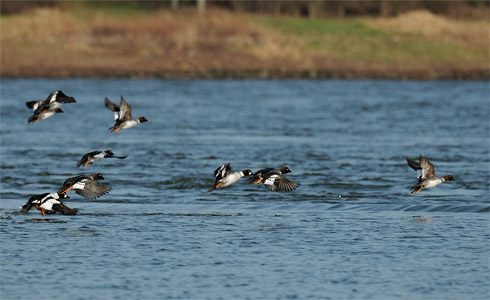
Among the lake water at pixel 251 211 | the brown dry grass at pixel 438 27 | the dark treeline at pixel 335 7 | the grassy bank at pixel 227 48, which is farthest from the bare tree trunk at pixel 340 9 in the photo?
the lake water at pixel 251 211

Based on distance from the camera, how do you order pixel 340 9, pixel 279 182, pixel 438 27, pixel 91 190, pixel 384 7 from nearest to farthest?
1. pixel 91 190
2. pixel 279 182
3. pixel 438 27
4. pixel 384 7
5. pixel 340 9

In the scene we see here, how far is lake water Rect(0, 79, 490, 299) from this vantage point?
41.7 feet

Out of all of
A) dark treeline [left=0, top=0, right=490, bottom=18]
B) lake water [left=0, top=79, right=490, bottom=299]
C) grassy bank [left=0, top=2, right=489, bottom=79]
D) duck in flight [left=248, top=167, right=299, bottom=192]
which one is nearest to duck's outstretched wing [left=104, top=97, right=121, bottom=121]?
lake water [left=0, top=79, right=490, bottom=299]

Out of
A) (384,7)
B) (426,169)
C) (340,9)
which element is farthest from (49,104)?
(384,7)

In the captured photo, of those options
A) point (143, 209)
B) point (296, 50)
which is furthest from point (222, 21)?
point (143, 209)

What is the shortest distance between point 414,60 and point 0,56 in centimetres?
2824

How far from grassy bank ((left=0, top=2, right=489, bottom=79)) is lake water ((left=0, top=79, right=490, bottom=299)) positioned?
70.6ft

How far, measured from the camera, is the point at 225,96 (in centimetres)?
4575

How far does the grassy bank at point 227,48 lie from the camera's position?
58938 mm

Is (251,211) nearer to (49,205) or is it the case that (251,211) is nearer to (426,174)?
(426,174)

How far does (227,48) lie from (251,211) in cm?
4502

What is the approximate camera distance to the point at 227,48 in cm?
6241

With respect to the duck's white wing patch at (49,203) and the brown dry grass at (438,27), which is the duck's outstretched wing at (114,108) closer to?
the duck's white wing patch at (49,203)

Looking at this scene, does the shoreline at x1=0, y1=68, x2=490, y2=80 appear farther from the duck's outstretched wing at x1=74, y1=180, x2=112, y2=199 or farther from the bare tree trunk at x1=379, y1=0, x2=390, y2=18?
the duck's outstretched wing at x1=74, y1=180, x2=112, y2=199
